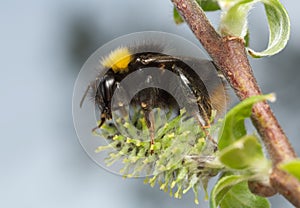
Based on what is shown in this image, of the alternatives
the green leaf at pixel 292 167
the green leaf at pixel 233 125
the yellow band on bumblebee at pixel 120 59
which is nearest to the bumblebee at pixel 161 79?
the yellow band on bumblebee at pixel 120 59

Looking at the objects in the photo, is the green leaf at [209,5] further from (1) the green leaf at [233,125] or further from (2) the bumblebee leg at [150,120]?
(1) the green leaf at [233,125]

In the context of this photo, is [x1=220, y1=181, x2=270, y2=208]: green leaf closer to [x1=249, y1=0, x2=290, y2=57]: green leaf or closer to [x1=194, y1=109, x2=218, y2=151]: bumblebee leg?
[x1=194, y1=109, x2=218, y2=151]: bumblebee leg

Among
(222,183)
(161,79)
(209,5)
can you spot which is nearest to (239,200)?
(222,183)

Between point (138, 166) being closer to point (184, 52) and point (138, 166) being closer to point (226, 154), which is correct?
point (184, 52)

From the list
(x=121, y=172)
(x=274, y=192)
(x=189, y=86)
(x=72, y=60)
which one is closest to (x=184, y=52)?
(x=189, y=86)

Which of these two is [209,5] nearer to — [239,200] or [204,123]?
[204,123]

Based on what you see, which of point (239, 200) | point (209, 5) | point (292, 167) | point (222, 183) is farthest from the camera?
point (209, 5)

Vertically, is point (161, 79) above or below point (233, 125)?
above
